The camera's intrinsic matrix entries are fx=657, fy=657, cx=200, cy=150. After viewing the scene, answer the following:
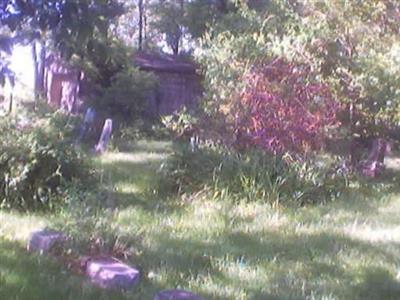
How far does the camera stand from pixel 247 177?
914cm

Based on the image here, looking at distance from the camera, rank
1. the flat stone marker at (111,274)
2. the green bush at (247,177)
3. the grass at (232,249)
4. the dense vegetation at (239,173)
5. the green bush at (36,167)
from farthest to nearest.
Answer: the green bush at (247,177) → the green bush at (36,167) → the dense vegetation at (239,173) → the grass at (232,249) → the flat stone marker at (111,274)

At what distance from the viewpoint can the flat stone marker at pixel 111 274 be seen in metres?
4.89

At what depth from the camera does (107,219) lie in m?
6.95

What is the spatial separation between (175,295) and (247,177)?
4794mm

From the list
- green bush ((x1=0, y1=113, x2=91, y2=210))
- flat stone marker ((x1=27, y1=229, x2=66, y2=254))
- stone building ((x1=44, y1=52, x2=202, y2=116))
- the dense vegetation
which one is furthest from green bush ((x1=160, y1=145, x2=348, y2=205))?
stone building ((x1=44, y1=52, x2=202, y2=116))

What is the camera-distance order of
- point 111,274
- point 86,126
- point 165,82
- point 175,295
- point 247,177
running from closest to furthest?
point 175,295
point 111,274
point 247,177
point 86,126
point 165,82

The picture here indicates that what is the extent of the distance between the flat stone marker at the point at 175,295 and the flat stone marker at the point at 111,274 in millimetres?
437

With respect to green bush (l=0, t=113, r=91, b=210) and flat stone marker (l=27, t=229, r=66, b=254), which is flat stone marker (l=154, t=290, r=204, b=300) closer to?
flat stone marker (l=27, t=229, r=66, b=254)

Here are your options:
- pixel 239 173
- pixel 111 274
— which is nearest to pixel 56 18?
pixel 111 274

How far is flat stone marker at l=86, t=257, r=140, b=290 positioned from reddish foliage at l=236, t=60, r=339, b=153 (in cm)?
566

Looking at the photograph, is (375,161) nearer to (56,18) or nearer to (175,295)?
(175,295)

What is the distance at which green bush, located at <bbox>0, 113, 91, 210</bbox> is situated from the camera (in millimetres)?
7715

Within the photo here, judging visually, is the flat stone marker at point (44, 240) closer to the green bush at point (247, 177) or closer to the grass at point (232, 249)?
the grass at point (232, 249)

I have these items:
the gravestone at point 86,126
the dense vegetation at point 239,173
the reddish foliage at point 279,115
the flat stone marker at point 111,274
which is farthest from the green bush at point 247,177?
the gravestone at point 86,126
